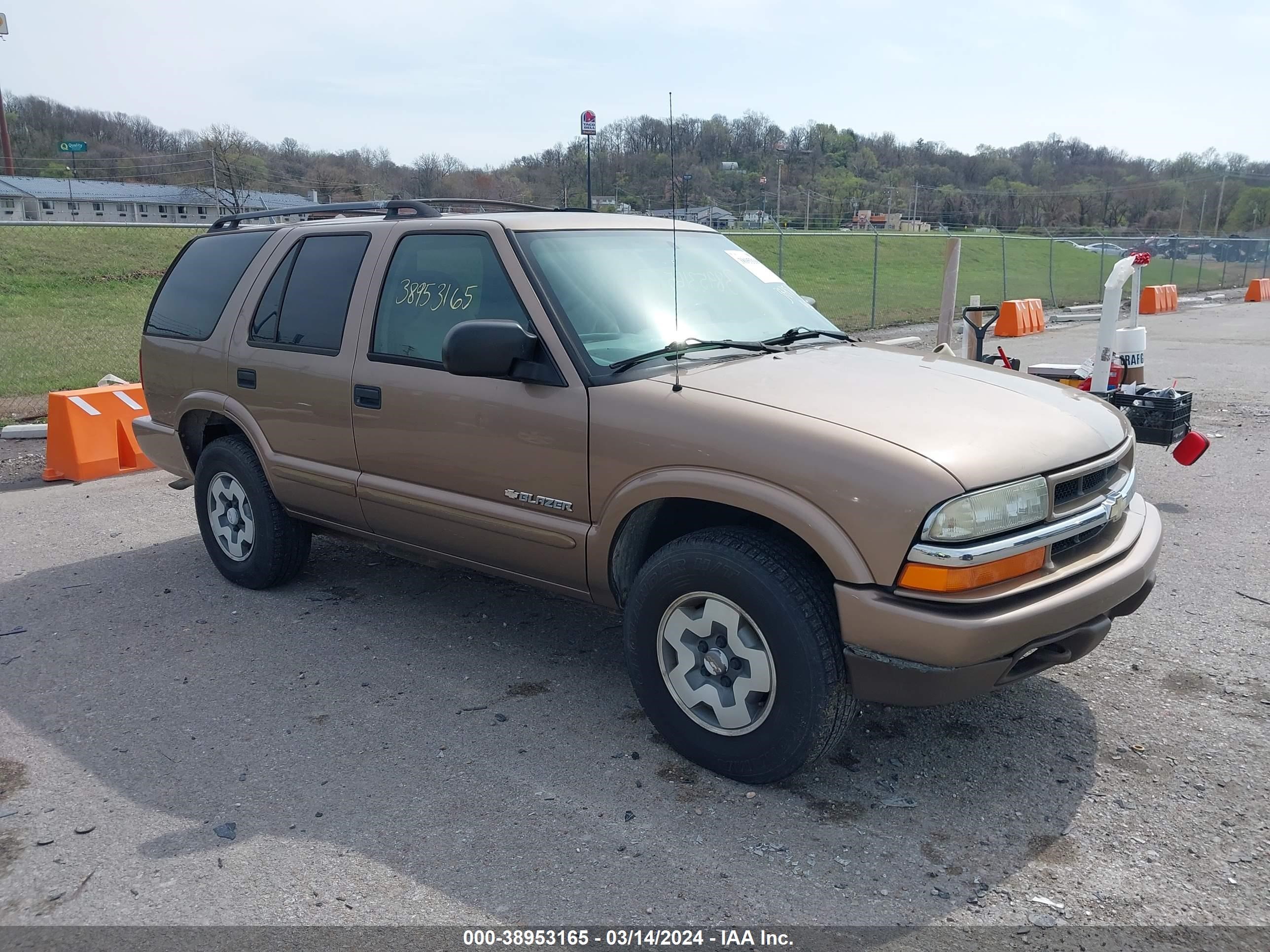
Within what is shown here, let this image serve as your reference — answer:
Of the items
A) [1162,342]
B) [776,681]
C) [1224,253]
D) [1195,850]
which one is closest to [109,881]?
[776,681]

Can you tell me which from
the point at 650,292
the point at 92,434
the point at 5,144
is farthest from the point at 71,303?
the point at 5,144

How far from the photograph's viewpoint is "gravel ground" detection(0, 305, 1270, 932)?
2.84m

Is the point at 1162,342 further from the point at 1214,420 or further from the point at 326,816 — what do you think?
the point at 326,816

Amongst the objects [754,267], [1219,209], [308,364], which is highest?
[1219,209]

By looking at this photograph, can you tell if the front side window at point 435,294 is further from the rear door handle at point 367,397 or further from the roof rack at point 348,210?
the roof rack at point 348,210

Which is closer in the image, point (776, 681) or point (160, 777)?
point (776, 681)

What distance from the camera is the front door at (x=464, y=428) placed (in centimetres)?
378

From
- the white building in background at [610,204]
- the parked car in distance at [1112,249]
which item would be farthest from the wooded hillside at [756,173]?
the parked car in distance at [1112,249]

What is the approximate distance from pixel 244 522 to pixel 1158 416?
17.7ft

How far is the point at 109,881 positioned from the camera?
2959 mm

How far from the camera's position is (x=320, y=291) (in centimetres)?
484

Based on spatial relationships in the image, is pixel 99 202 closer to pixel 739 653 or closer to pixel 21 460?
pixel 21 460

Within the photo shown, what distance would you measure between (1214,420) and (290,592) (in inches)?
348

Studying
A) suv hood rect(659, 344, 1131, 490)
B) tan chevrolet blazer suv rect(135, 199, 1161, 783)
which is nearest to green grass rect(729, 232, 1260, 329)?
tan chevrolet blazer suv rect(135, 199, 1161, 783)
